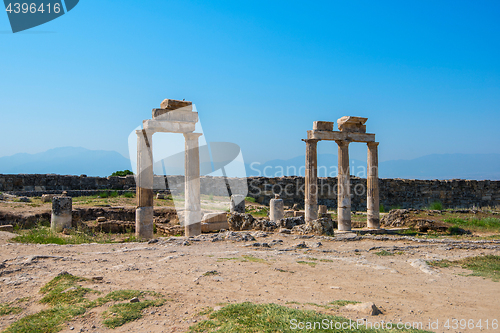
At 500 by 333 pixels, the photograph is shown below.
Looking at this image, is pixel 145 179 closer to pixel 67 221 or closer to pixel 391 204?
pixel 67 221

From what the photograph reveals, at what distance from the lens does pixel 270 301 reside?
6027mm

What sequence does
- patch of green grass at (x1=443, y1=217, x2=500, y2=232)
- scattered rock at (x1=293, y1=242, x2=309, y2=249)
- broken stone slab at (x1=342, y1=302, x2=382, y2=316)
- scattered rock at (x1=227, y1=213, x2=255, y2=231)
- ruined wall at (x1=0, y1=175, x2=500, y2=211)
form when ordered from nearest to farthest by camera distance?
broken stone slab at (x1=342, y1=302, x2=382, y2=316), scattered rock at (x1=293, y1=242, x2=309, y2=249), scattered rock at (x1=227, y1=213, x2=255, y2=231), patch of green grass at (x1=443, y1=217, x2=500, y2=232), ruined wall at (x1=0, y1=175, x2=500, y2=211)

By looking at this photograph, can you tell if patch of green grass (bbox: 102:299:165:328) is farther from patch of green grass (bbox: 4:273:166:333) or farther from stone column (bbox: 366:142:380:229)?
stone column (bbox: 366:142:380:229)

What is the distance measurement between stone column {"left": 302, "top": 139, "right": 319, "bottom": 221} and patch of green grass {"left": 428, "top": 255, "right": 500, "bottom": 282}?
801 centimetres

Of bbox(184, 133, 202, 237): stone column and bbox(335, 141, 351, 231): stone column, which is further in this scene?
bbox(335, 141, 351, 231): stone column

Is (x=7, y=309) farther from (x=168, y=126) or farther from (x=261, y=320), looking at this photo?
(x=168, y=126)

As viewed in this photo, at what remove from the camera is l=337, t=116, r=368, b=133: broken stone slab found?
699 inches

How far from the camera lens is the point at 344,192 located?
18000 mm

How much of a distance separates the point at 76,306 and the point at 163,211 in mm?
14265

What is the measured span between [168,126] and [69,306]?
8794mm

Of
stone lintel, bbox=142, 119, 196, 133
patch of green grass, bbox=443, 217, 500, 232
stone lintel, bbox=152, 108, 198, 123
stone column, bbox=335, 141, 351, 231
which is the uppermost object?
stone lintel, bbox=152, 108, 198, 123

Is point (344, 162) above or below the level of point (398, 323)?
above

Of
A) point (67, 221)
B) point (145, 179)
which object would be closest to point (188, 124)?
point (145, 179)

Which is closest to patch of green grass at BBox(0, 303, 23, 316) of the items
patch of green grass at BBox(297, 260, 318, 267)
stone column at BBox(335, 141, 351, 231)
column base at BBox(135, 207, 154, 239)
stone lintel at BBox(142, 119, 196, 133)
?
patch of green grass at BBox(297, 260, 318, 267)
